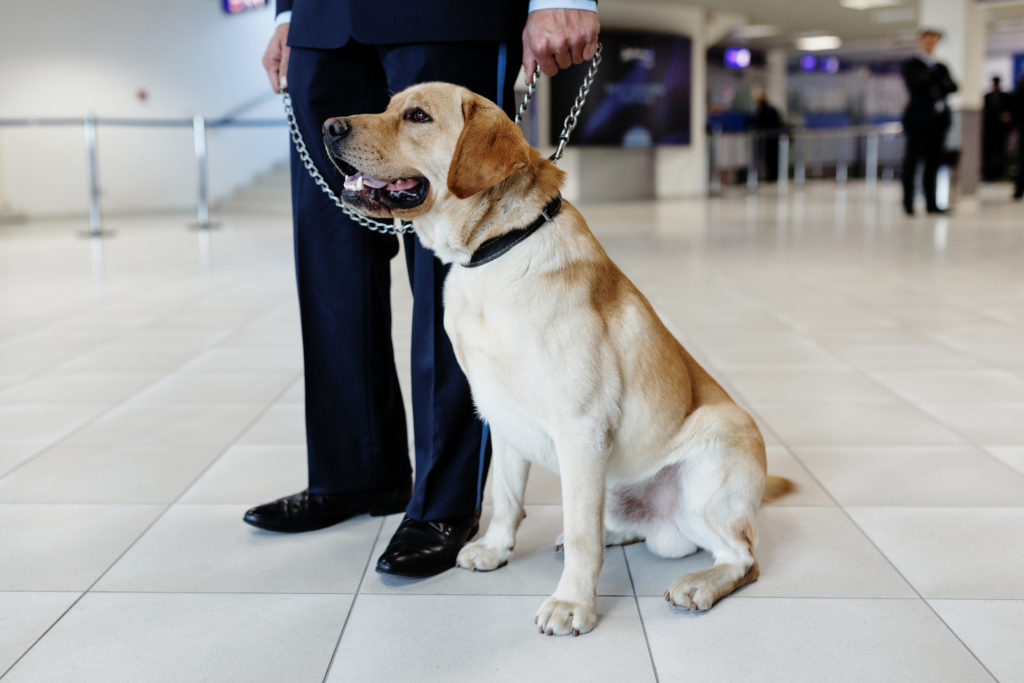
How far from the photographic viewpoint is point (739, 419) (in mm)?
1891

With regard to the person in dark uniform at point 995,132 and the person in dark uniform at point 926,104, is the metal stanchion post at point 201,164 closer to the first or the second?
the person in dark uniform at point 926,104

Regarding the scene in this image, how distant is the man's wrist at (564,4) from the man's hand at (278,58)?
0.67 meters

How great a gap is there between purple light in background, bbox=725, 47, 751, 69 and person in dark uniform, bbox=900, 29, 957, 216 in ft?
42.7

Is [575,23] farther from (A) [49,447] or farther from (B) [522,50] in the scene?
(A) [49,447]

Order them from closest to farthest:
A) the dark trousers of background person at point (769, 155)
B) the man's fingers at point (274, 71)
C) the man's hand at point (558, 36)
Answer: the man's hand at point (558, 36), the man's fingers at point (274, 71), the dark trousers of background person at point (769, 155)

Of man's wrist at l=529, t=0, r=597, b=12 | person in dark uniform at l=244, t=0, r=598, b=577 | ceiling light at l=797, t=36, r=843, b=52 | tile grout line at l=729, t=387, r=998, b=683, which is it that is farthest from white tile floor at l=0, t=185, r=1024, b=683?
ceiling light at l=797, t=36, r=843, b=52

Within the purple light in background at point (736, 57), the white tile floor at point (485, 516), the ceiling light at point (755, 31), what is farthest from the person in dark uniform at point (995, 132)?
the white tile floor at point (485, 516)

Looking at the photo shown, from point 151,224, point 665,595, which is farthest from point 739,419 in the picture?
point 151,224

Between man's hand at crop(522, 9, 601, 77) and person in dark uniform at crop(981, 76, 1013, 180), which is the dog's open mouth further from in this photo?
person in dark uniform at crop(981, 76, 1013, 180)

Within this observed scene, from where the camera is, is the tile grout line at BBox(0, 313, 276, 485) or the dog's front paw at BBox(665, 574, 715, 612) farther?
the tile grout line at BBox(0, 313, 276, 485)

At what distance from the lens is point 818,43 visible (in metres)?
23.6

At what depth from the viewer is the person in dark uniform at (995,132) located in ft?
57.0

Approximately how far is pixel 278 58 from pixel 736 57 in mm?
23390

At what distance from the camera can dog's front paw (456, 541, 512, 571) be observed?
6.54 feet
